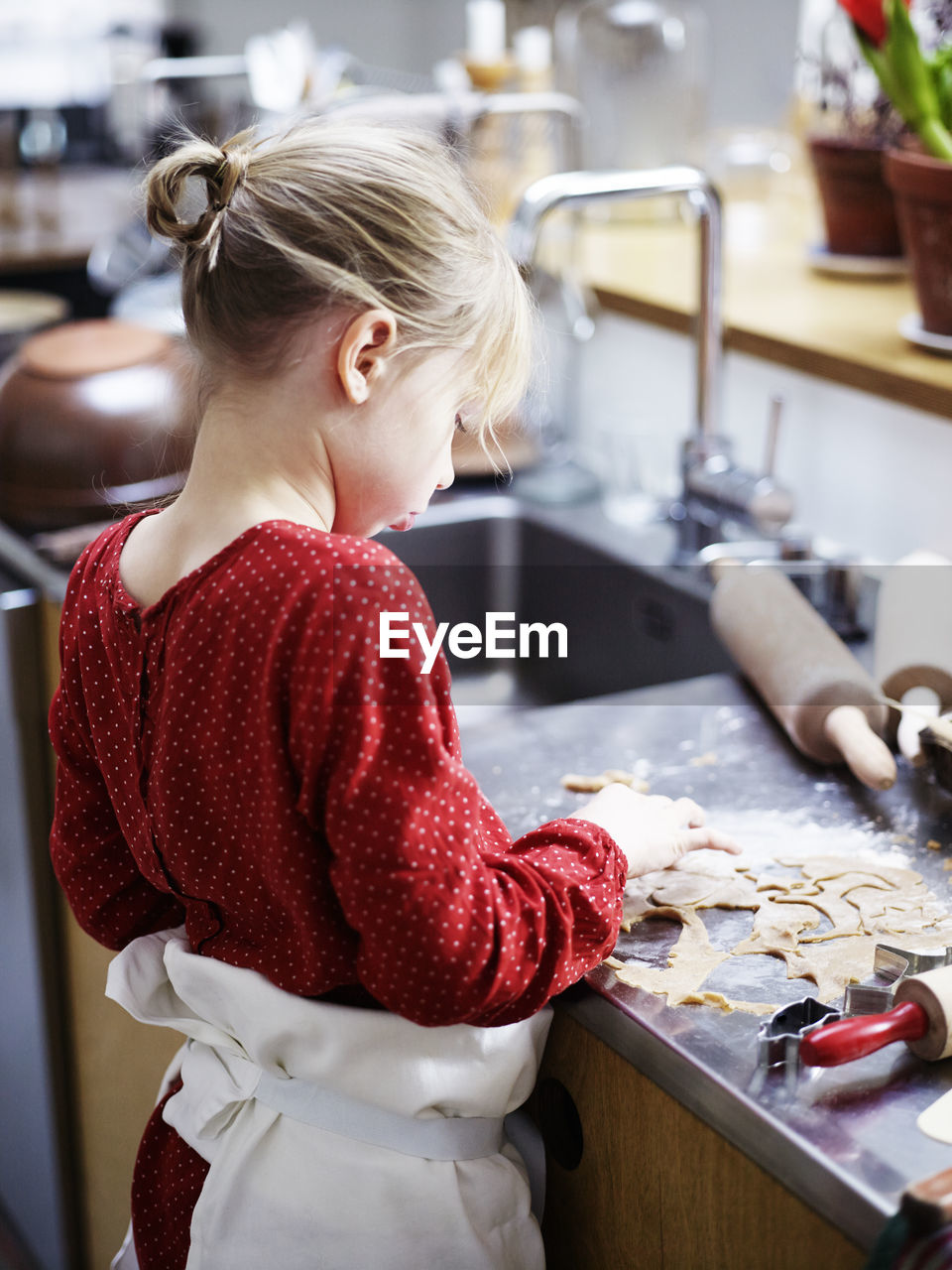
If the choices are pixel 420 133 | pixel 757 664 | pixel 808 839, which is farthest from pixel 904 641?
pixel 420 133

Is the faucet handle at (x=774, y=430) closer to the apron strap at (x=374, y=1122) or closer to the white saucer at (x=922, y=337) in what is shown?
the white saucer at (x=922, y=337)

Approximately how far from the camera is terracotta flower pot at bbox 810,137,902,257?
1601 millimetres

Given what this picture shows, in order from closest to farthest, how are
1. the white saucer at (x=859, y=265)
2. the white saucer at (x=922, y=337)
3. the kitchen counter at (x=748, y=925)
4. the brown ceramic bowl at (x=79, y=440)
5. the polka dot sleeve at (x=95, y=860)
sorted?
the kitchen counter at (x=748, y=925)
the polka dot sleeve at (x=95, y=860)
the white saucer at (x=922, y=337)
the brown ceramic bowl at (x=79, y=440)
the white saucer at (x=859, y=265)

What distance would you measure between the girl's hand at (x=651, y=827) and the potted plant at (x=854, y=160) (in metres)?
0.97

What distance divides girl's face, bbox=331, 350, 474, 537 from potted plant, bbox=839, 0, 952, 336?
72 centimetres

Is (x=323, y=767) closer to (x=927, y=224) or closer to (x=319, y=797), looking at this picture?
(x=319, y=797)

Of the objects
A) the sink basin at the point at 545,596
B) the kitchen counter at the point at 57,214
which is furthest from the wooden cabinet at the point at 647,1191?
the kitchen counter at the point at 57,214


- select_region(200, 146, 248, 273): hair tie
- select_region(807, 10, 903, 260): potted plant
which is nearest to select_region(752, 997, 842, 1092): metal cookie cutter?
select_region(200, 146, 248, 273): hair tie

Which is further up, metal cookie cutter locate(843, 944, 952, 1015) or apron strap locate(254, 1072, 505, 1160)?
metal cookie cutter locate(843, 944, 952, 1015)

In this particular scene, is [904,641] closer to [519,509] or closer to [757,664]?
[757,664]

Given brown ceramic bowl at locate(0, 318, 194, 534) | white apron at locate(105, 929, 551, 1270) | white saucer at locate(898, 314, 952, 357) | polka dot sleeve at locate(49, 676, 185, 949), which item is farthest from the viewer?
brown ceramic bowl at locate(0, 318, 194, 534)

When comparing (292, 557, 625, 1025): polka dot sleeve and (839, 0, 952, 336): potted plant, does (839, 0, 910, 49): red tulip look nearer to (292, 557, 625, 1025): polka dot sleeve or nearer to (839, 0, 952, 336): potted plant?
(839, 0, 952, 336): potted plant

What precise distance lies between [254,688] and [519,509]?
40.1 inches

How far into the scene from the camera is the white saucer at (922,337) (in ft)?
4.59
